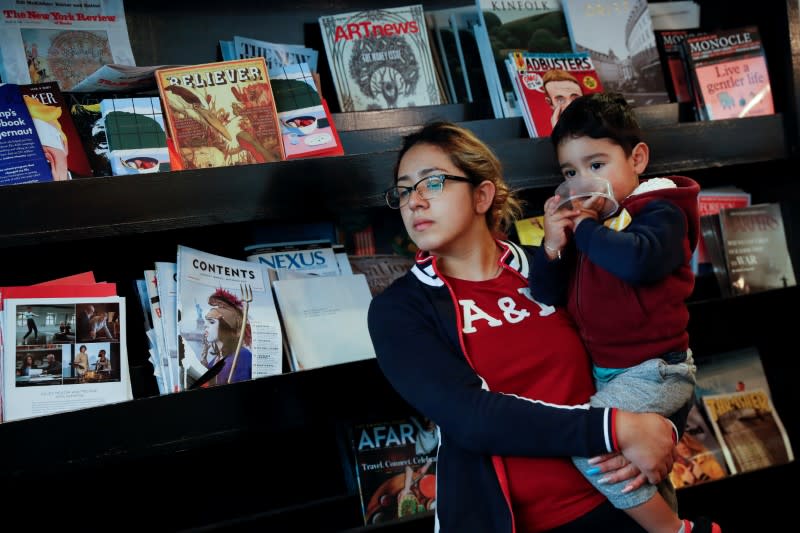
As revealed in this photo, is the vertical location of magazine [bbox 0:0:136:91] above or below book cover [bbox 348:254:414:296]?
above

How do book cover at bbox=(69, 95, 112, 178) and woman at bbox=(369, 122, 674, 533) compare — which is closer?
woman at bbox=(369, 122, 674, 533)

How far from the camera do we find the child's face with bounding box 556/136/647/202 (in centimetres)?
142

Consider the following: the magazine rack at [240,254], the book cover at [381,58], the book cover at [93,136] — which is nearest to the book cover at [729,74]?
the magazine rack at [240,254]

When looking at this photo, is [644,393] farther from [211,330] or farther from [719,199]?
[719,199]

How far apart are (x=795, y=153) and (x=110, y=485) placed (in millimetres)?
2095

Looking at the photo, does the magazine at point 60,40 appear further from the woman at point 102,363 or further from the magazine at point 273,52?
the woman at point 102,363

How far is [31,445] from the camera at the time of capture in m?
1.45

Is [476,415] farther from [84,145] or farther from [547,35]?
[547,35]

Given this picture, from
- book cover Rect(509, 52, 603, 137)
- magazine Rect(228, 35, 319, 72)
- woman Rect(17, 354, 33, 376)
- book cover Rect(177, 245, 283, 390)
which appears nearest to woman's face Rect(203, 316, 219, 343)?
book cover Rect(177, 245, 283, 390)

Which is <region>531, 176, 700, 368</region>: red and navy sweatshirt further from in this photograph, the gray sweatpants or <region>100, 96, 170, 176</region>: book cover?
<region>100, 96, 170, 176</region>: book cover

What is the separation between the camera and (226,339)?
1.70 m

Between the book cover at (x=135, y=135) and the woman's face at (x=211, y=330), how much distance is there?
358 millimetres

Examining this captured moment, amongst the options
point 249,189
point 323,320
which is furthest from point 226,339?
point 249,189

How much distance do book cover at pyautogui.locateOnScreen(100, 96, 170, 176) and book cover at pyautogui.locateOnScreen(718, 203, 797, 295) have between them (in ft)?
5.45
